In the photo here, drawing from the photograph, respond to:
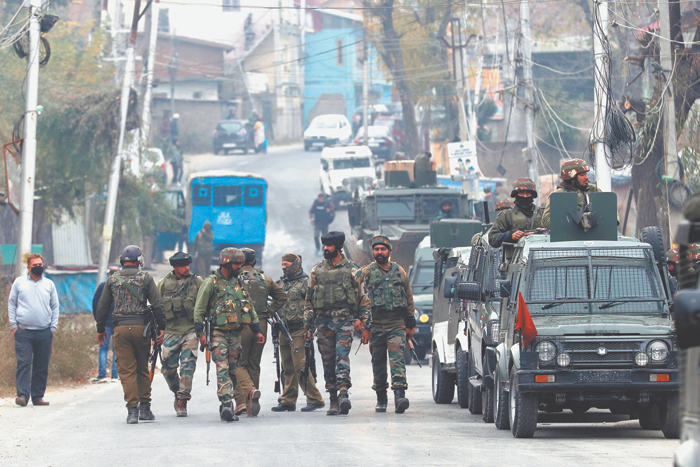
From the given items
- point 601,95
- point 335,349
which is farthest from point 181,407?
point 601,95

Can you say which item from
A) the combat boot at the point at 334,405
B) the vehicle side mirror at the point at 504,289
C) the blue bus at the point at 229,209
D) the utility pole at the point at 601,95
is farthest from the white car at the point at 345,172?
the vehicle side mirror at the point at 504,289

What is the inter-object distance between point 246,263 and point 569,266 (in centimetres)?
383

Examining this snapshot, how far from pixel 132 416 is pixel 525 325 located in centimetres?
445

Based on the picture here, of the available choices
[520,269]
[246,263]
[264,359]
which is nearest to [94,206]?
[264,359]

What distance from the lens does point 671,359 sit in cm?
923

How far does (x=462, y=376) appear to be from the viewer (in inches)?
502

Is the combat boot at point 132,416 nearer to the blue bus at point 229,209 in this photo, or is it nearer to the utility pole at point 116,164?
the utility pole at point 116,164

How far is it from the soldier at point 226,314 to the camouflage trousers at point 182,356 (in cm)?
36

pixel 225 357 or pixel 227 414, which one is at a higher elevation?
pixel 225 357

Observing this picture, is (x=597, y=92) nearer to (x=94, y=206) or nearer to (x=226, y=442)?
(x=226, y=442)

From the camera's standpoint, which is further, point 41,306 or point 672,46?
point 672,46

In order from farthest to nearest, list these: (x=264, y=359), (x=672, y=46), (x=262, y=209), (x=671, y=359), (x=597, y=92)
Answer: (x=262, y=209) < (x=264, y=359) < (x=672, y=46) < (x=597, y=92) < (x=671, y=359)

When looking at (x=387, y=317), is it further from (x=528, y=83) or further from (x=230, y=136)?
(x=230, y=136)

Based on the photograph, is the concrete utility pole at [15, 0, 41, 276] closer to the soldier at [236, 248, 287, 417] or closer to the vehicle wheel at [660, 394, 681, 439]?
the soldier at [236, 248, 287, 417]
